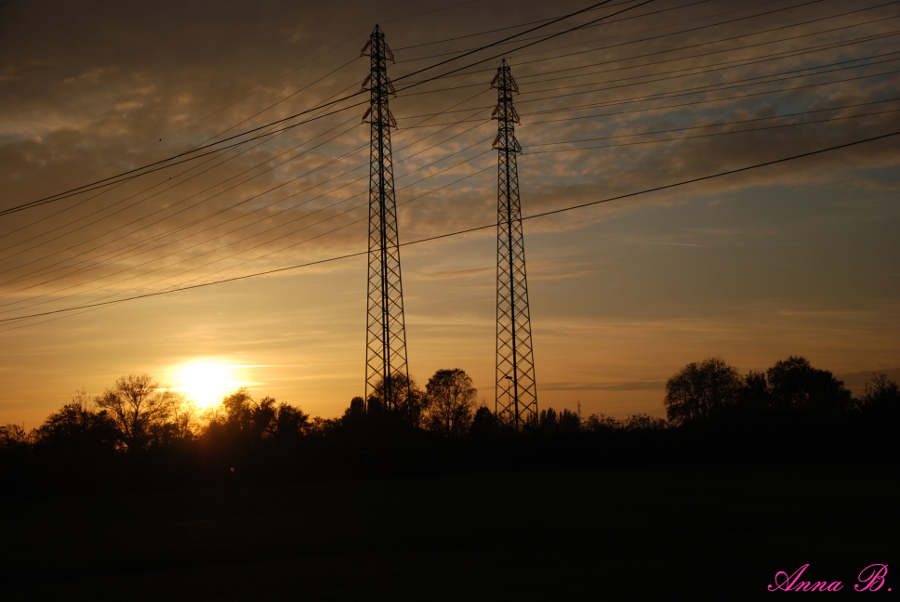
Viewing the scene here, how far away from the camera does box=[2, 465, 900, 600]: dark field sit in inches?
443

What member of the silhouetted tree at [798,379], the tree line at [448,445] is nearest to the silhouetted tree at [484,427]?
the tree line at [448,445]

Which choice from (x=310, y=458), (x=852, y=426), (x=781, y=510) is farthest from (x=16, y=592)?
(x=852, y=426)

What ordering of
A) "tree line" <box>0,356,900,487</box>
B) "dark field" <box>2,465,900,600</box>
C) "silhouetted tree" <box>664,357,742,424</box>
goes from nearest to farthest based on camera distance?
"dark field" <box>2,465,900,600</box> → "tree line" <box>0,356,900,487</box> → "silhouetted tree" <box>664,357,742,424</box>

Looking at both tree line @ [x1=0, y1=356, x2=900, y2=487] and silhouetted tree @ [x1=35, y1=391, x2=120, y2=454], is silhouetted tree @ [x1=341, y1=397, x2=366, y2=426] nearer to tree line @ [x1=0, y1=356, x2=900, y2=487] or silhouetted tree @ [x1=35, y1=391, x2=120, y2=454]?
tree line @ [x1=0, y1=356, x2=900, y2=487]

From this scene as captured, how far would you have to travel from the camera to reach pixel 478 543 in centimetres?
1536

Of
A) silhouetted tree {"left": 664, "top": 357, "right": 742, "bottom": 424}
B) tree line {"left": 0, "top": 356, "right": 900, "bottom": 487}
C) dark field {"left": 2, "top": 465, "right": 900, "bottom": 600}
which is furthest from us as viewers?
silhouetted tree {"left": 664, "top": 357, "right": 742, "bottom": 424}

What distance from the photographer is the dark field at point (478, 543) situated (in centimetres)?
1124

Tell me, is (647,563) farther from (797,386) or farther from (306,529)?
(797,386)

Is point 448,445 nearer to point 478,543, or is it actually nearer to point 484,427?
point 484,427

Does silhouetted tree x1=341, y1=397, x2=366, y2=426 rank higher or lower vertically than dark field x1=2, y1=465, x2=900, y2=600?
higher

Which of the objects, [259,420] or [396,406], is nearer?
[396,406]

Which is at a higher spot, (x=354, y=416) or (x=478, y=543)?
(x=354, y=416)

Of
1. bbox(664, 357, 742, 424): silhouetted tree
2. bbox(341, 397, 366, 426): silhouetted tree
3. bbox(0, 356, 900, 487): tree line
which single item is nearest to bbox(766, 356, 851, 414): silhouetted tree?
bbox(664, 357, 742, 424): silhouetted tree

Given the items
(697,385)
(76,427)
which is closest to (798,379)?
(697,385)
